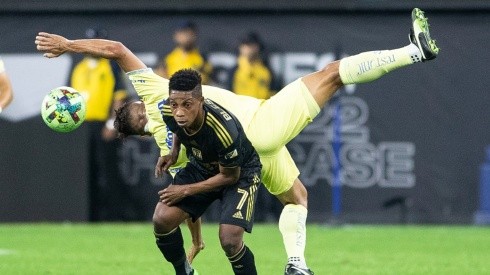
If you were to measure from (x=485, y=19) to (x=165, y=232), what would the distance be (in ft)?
32.4

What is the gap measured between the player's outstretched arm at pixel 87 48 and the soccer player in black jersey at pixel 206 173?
1045mm

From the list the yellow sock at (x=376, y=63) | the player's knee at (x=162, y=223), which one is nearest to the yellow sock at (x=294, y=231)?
the player's knee at (x=162, y=223)

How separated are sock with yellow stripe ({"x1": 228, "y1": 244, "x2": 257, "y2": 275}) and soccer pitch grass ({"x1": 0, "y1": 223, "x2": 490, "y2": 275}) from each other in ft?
7.19

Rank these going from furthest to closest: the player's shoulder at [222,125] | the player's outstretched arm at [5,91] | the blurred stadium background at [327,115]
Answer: the blurred stadium background at [327,115], the player's outstretched arm at [5,91], the player's shoulder at [222,125]

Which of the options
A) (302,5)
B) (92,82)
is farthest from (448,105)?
(92,82)

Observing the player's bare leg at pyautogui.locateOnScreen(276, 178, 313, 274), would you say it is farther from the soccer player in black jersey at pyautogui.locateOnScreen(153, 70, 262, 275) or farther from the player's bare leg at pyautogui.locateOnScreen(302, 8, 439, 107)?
the player's bare leg at pyautogui.locateOnScreen(302, 8, 439, 107)

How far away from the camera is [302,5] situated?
1847 cm

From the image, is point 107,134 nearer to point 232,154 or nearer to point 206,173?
point 206,173

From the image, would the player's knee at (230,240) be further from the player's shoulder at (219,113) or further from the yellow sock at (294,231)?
the yellow sock at (294,231)

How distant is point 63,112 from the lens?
10.3m

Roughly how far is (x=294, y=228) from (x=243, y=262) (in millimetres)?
1140

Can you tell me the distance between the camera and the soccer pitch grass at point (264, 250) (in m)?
12.2

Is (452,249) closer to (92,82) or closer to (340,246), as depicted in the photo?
(340,246)

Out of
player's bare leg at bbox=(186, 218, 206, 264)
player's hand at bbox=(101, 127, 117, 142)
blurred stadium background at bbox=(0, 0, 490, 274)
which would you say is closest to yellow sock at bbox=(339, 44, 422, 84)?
player's bare leg at bbox=(186, 218, 206, 264)
